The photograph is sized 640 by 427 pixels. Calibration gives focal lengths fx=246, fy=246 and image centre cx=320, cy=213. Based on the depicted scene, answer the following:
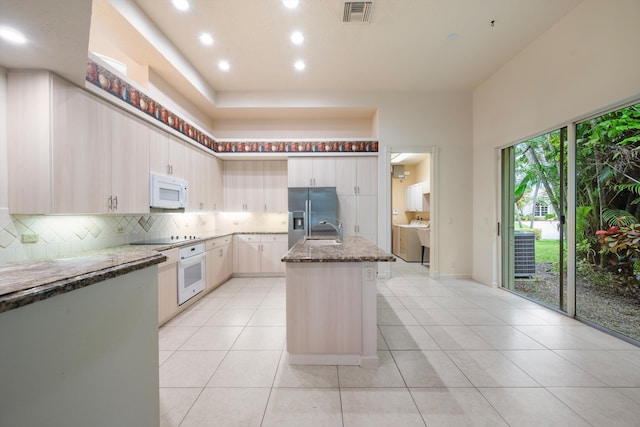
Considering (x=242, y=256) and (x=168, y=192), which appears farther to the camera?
(x=242, y=256)

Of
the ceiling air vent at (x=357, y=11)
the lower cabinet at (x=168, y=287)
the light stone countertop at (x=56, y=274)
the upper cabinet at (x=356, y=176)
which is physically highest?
the ceiling air vent at (x=357, y=11)

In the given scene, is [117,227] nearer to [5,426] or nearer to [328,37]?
[5,426]

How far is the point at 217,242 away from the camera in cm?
407

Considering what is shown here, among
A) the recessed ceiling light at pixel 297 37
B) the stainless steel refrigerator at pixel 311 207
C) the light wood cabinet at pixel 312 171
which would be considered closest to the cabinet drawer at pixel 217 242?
the stainless steel refrigerator at pixel 311 207

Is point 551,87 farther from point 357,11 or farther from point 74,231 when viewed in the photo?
point 74,231

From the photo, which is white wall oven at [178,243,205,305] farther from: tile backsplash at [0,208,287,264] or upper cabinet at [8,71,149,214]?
upper cabinet at [8,71,149,214]

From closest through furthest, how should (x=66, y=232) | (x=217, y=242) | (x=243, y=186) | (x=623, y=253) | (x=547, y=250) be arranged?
1. (x=66, y=232)
2. (x=623, y=253)
3. (x=547, y=250)
4. (x=217, y=242)
5. (x=243, y=186)

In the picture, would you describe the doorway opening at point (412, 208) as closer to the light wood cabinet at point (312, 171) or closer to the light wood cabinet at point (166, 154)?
the light wood cabinet at point (312, 171)

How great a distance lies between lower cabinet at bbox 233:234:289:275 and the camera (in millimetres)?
4703

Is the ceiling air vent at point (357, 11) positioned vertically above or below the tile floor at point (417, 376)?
above

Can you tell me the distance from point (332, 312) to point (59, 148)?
2526 mm

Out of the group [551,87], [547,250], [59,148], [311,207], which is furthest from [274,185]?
[547,250]

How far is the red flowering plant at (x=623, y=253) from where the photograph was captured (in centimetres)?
238

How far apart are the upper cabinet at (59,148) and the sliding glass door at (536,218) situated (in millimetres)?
4961
